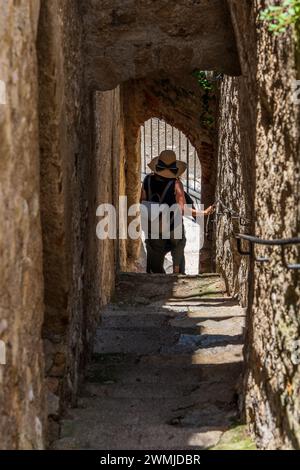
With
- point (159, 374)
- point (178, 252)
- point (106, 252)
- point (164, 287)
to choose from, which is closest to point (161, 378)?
point (159, 374)

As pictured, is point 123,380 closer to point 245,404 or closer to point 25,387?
point 245,404

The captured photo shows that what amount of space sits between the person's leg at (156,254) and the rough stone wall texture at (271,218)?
4362 millimetres

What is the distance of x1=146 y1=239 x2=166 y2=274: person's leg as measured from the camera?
9.36 metres

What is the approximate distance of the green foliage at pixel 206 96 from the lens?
995 cm

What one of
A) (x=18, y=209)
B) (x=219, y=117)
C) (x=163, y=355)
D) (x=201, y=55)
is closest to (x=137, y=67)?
(x=201, y=55)

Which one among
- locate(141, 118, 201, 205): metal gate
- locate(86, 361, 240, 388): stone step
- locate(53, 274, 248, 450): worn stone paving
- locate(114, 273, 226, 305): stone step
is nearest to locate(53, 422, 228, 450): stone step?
locate(53, 274, 248, 450): worn stone paving

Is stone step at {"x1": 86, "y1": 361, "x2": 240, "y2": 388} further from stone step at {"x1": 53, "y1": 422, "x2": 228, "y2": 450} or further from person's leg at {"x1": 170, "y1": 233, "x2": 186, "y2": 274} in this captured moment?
person's leg at {"x1": 170, "y1": 233, "x2": 186, "y2": 274}

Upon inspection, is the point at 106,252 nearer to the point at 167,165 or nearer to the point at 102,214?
the point at 102,214

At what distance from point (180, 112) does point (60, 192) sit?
7.39m

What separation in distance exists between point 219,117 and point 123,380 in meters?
5.10

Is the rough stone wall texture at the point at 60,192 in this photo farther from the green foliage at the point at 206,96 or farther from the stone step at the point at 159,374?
the green foliage at the point at 206,96

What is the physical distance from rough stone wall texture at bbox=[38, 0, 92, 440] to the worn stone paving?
0.71 ft

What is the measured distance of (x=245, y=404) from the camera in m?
4.46

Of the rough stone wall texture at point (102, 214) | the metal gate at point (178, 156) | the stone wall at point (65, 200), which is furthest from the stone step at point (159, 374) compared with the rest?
the metal gate at point (178, 156)
